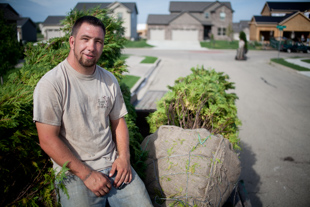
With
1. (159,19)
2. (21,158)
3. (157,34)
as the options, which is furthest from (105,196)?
(159,19)

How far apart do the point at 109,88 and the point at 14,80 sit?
1.19m

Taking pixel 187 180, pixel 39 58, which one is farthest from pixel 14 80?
pixel 187 180

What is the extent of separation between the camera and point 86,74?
2.16m

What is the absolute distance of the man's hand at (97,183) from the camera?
6.41 feet

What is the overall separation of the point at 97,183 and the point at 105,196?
0.64 feet

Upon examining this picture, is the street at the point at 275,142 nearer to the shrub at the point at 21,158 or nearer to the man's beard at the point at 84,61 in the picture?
the shrub at the point at 21,158

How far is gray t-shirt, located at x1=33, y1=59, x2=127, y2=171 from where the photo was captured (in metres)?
1.87

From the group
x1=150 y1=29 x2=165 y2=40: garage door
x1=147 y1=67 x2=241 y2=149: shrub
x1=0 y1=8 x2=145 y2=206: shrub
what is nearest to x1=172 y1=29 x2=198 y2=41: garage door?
x1=150 y1=29 x2=165 y2=40: garage door

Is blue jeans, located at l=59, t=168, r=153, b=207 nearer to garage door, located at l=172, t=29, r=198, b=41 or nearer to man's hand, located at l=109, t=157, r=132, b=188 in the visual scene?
man's hand, located at l=109, t=157, r=132, b=188

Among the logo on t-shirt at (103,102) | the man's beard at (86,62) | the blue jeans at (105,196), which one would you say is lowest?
the blue jeans at (105,196)

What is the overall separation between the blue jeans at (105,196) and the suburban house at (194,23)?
56.1 m

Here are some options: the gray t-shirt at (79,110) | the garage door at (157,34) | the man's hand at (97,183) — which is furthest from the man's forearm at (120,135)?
the garage door at (157,34)

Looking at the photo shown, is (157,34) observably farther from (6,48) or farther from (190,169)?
(190,169)

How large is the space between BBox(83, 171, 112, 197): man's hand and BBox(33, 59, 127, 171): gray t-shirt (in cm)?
12
